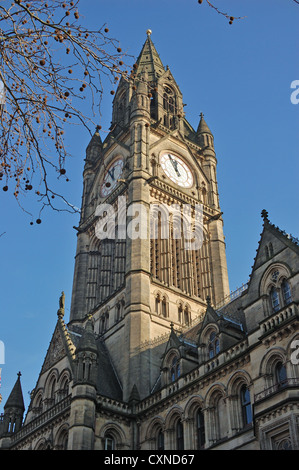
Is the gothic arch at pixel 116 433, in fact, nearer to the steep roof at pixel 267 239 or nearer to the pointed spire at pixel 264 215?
the steep roof at pixel 267 239

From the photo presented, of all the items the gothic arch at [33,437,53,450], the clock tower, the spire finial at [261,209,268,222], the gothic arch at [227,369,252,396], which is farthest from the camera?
the clock tower

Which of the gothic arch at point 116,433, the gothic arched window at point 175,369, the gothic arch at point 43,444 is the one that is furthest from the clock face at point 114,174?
the gothic arch at point 116,433

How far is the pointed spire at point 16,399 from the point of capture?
39.9m

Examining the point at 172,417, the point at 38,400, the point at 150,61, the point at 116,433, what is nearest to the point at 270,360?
the point at 172,417

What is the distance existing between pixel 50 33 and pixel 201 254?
38.5 meters

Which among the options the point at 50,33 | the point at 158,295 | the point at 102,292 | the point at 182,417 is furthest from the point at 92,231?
the point at 50,33

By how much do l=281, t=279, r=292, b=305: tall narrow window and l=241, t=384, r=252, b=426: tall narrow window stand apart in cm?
Answer: 436

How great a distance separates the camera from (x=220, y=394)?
1122 inches

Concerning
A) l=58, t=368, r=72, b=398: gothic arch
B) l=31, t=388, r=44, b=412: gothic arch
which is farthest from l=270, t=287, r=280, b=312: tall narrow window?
l=31, t=388, r=44, b=412: gothic arch

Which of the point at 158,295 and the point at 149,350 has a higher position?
the point at 158,295

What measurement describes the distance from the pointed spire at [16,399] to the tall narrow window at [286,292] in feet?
69.4

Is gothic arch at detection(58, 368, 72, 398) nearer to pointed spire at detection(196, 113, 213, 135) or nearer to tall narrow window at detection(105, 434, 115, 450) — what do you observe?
tall narrow window at detection(105, 434, 115, 450)

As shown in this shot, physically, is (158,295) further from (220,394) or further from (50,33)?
(50,33)

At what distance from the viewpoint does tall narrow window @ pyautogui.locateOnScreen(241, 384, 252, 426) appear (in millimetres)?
26616
